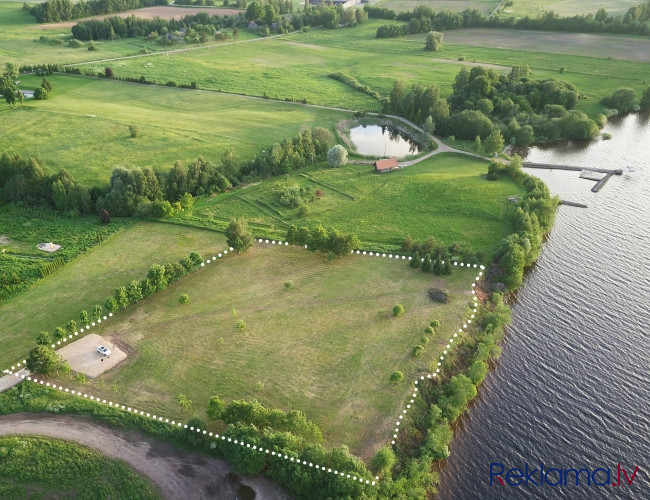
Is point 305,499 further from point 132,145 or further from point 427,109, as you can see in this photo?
point 427,109

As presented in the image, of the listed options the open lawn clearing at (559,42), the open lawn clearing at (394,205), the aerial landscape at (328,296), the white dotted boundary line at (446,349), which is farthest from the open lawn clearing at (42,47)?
the white dotted boundary line at (446,349)

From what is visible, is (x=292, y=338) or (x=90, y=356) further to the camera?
(x=292, y=338)

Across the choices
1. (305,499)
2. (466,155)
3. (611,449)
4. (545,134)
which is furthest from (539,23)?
(305,499)

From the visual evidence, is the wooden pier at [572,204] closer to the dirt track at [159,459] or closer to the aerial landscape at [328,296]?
the aerial landscape at [328,296]

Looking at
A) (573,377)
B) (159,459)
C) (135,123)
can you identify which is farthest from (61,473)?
(135,123)

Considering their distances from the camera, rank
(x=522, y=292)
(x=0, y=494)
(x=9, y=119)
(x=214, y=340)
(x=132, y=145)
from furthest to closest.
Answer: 1. (x=9, y=119)
2. (x=132, y=145)
3. (x=522, y=292)
4. (x=214, y=340)
5. (x=0, y=494)

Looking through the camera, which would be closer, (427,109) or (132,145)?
(132,145)

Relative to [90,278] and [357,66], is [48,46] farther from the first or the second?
[90,278]
